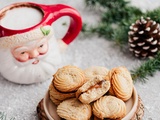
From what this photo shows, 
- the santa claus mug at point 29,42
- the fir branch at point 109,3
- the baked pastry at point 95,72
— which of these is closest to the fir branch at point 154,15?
the fir branch at point 109,3

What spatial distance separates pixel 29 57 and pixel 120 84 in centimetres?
24

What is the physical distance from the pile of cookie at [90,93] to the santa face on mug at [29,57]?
13 cm

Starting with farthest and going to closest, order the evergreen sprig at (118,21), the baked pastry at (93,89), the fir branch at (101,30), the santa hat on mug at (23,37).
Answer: the fir branch at (101,30)
the evergreen sprig at (118,21)
the santa hat on mug at (23,37)
the baked pastry at (93,89)

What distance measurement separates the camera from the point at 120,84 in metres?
0.86

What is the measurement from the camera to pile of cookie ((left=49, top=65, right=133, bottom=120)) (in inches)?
32.1

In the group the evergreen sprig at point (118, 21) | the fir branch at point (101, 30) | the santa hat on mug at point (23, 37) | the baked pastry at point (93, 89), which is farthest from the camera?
the fir branch at point (101, 30)

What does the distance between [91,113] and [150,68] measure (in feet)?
0.88

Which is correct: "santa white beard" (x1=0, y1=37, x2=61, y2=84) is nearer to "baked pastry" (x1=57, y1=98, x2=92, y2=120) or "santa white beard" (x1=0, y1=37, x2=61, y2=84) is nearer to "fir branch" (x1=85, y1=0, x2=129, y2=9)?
"baked pastry" (x1=57, y1=98, x2=92, y2=120)

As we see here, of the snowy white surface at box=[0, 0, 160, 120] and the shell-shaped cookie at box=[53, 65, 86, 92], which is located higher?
the shell-shaped cookie at box=[53, 65, 86, 92]

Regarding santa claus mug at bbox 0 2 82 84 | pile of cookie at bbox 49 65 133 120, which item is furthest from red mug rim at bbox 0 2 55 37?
pile of cookie at bbox 49 65 133 120

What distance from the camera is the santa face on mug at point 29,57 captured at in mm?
958

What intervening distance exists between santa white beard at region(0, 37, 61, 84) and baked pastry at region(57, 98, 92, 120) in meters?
0.20

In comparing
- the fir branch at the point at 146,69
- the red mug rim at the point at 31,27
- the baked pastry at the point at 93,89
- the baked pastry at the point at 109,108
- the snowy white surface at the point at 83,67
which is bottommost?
the snowy white surface at the point at 83,67

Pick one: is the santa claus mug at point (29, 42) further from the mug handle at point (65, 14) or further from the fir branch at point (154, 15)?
the fir branch at point (154, 15)
